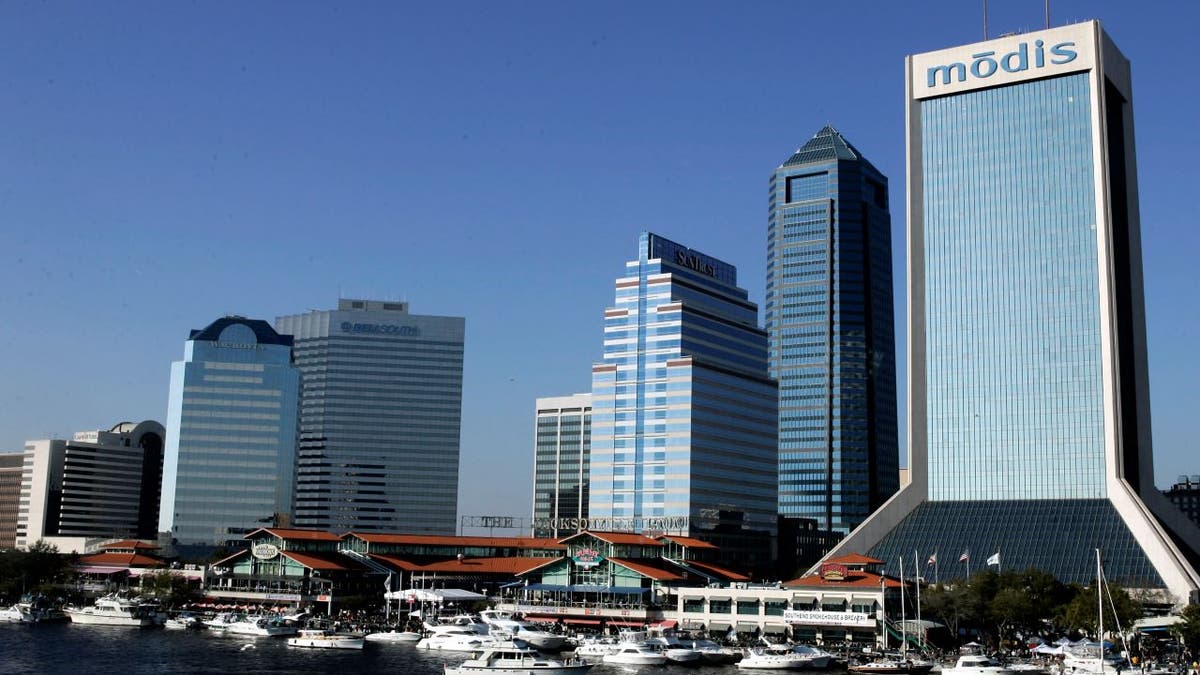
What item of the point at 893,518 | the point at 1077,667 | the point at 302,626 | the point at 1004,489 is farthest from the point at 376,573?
the point at 1077,667

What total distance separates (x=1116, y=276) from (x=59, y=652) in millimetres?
151880

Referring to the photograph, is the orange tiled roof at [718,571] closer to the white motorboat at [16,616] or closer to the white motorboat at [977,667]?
the white motorboat at [977,667]

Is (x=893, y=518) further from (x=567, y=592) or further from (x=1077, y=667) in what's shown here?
(x=1077, y=667)

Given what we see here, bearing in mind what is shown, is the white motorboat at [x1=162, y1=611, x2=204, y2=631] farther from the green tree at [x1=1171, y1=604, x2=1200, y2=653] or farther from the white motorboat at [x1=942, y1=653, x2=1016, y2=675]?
the green tree at [x1=1171, y1=604, x2=1200, y2=653]

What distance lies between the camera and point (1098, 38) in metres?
186

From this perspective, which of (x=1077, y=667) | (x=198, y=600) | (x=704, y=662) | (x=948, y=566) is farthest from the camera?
Answer: (x=198, y=600)

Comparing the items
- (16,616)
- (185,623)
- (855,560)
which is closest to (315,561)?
(185,623)

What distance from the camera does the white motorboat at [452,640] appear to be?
502ft

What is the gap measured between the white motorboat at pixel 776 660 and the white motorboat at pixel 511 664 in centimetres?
2213

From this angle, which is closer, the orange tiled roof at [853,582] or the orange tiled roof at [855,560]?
the orange tiled roof at [853,582]

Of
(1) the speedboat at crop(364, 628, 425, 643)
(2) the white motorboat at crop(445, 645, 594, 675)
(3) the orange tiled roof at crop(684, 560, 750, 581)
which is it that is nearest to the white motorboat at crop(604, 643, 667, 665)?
(2) the white motorboat at crop(445, 645, 594, 675)

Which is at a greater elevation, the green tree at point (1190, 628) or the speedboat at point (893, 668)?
the green tree at point (1190, 628)

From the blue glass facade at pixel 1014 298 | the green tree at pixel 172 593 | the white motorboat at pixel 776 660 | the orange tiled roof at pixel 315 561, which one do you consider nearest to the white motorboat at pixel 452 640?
the white motorboat at pixel 776 660

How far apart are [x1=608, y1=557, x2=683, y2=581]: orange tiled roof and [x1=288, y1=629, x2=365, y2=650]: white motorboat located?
125 ft
